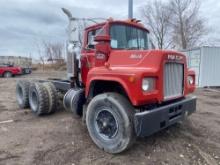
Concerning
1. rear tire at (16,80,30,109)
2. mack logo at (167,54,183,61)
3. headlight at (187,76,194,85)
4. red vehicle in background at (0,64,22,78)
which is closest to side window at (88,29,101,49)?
mack logo at (167,54,183,61)

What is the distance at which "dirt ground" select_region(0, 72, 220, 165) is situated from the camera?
3.98m

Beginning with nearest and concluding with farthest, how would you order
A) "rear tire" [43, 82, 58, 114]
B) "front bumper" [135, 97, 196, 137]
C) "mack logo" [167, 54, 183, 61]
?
"front bumper" [135, 97, 196, 137], "mack logo" [167, 54, 183, 61], "rear tire" [43, 82, 58, 114]

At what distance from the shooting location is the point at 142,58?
4059mm

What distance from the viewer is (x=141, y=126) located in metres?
3.64

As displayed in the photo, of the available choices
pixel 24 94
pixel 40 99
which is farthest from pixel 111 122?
pixel 24 94

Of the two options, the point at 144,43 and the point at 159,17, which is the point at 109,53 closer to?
the point at 144,43

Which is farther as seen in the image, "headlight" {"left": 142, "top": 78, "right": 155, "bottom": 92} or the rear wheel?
the rear wheel

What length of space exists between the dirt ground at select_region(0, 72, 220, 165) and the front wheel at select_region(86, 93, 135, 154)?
0.21m

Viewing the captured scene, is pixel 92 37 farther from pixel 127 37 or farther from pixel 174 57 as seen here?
pixel 174 57

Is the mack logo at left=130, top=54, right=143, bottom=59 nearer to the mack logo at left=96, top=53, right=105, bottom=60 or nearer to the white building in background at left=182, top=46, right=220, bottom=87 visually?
the mack logo at left=96, top=53, right=105, bottom=60

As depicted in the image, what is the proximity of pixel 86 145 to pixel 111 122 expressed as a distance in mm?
772

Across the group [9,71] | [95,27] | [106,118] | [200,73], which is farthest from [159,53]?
[9,71]

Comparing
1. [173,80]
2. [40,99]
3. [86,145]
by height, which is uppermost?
[173,80]

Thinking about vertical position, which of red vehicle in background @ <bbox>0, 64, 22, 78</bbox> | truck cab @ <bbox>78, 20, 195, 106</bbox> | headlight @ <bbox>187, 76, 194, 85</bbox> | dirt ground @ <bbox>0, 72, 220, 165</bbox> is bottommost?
dirt ground @ <bbox>0, 72, 220, 165</bbox>
